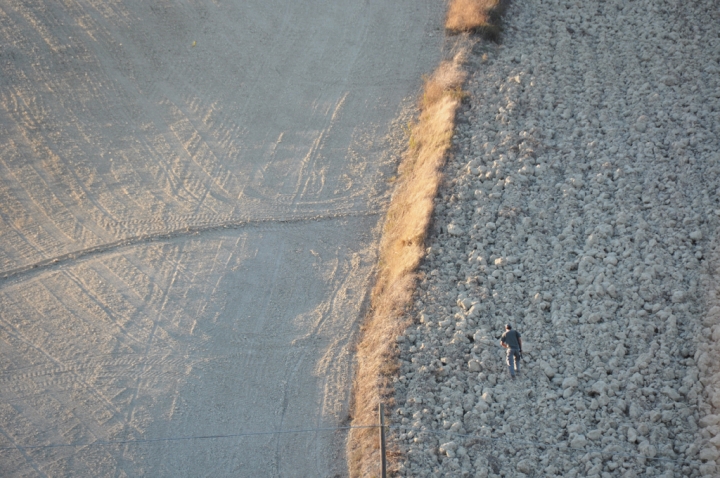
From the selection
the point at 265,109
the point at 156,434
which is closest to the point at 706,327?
the point at 156,434

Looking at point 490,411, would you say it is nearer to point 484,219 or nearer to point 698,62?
point 484,219

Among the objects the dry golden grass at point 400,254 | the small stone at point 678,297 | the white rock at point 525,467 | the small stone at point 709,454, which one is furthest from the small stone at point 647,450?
the dry golden grass at point 400,254

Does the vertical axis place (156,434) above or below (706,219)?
below

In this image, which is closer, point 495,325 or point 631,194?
point 495,325

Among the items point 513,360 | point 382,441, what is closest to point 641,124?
point 513,360

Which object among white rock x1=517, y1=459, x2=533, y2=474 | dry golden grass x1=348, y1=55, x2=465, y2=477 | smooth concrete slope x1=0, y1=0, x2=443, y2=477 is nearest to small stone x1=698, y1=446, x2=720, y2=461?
white rock x1=517, y1=459, x2=533, y2=474

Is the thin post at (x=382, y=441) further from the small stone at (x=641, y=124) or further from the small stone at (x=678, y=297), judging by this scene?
the small stone at (x=641, y=124)
